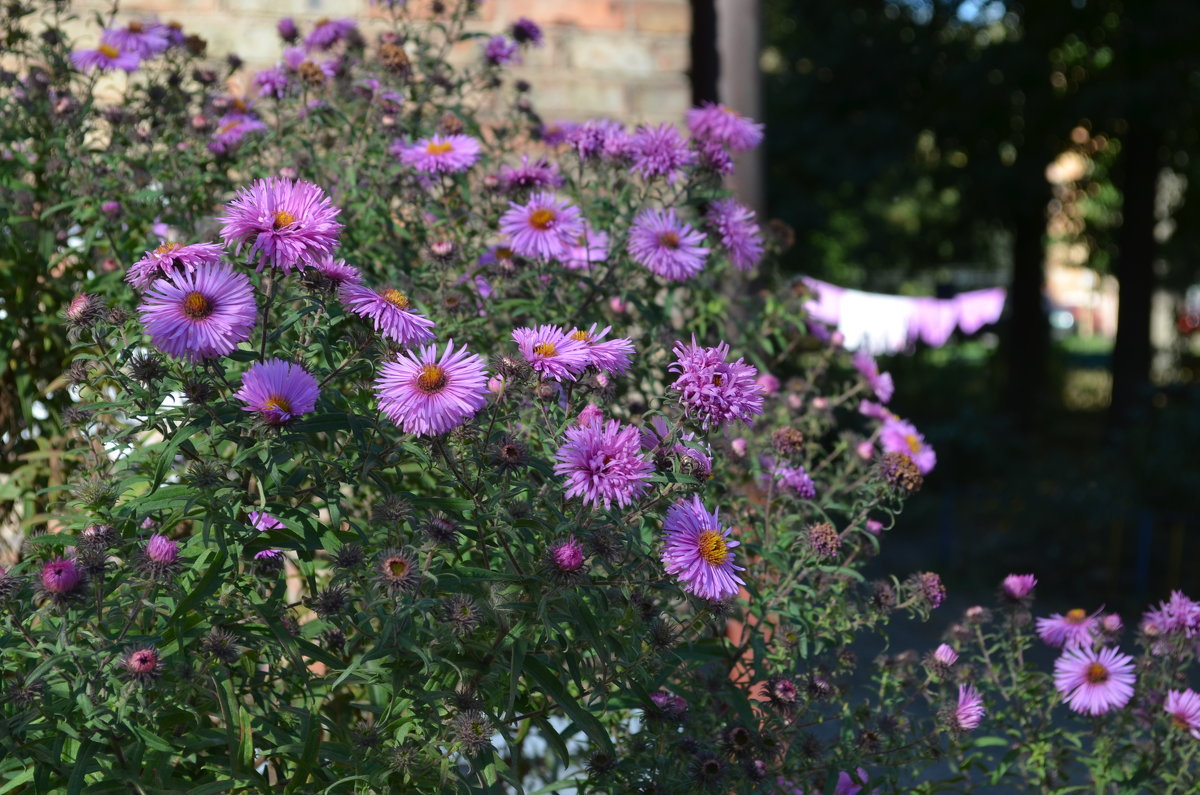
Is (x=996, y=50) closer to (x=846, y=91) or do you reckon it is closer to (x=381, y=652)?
(x=846, y=91)

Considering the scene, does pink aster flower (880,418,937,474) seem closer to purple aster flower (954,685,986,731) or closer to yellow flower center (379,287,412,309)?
purple aster flower (954,685,986,731)

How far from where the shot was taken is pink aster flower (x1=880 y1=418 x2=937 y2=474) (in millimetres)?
2523

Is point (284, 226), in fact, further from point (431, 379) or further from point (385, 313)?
point (431, 379)

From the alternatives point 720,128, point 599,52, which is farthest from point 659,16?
point 720,128

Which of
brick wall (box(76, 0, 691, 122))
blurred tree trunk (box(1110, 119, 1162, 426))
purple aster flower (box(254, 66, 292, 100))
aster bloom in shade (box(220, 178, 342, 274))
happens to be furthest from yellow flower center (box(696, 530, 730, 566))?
blurred tree trunk (box(1110, 119, 1162, 426))

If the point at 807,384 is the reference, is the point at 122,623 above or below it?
below

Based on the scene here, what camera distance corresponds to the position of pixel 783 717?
79.1 inches

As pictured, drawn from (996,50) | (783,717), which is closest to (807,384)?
(783,717)

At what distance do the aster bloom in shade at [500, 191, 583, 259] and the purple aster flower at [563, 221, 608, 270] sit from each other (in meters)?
0.09

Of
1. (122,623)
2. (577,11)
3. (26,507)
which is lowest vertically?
(122,623)

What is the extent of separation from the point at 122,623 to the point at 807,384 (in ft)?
4.97

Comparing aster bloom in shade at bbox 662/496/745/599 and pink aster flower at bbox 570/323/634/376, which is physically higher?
pink aster flower at bbox 570/323/634/376

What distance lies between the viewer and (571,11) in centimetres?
365

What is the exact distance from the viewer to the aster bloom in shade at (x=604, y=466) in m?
1.47
